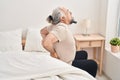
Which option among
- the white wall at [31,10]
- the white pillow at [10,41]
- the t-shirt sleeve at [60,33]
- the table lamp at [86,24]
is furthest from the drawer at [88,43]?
the t-shirt sleeve at [60,33]

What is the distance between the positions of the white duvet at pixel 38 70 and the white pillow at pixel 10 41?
44.8 inches

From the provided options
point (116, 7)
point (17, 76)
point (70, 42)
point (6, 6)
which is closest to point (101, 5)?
point (116, 7)

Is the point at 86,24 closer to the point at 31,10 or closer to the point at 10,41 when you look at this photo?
the point at 31,10

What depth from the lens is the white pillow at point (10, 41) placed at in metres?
2.98

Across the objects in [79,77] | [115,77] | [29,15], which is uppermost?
[29,15]

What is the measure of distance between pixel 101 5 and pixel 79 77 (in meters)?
2.20

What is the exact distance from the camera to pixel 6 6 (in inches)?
131

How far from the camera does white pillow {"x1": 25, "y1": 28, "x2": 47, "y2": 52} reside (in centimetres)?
306

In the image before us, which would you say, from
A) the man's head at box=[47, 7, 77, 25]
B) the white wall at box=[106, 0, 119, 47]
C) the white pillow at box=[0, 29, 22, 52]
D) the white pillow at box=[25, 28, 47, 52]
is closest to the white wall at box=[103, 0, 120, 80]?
the white wall at box=[106, 0, 119, 47]

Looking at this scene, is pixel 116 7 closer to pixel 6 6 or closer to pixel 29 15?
pixel 29 15

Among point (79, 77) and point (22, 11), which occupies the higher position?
point (22, 11)

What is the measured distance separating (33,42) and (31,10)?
25.9 inches

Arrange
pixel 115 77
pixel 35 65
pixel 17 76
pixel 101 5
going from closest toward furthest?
pixel 17 76 → pixel 35 65 → pixel 115 77 → pixel 101 5

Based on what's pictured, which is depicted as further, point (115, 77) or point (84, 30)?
point (84, 30)
